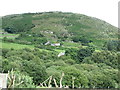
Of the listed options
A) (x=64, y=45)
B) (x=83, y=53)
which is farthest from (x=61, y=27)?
(x=83, y=53)

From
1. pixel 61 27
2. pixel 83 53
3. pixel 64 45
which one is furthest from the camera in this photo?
pixel 61 27

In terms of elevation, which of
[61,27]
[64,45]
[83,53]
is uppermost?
[61,27]

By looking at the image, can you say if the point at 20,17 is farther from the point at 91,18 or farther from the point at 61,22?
the point at 91,18

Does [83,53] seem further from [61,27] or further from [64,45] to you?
[61,27]

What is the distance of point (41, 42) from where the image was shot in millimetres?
57750

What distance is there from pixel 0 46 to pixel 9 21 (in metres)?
37.2

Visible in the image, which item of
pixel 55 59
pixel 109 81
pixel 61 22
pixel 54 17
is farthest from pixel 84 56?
pixel 54 17

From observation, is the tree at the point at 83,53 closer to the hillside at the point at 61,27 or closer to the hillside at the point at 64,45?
the hillside at the point at 64,45

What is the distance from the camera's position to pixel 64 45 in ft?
189

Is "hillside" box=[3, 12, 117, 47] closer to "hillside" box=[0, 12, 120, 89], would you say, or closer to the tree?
"hillside" box=[0, 12, 120, 89]

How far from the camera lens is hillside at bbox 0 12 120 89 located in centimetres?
2861

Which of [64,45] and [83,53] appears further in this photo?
[64,45]

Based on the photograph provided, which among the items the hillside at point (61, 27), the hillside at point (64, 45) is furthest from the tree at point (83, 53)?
the hillside at point (61, 27)

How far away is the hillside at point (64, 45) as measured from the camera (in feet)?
93.9
